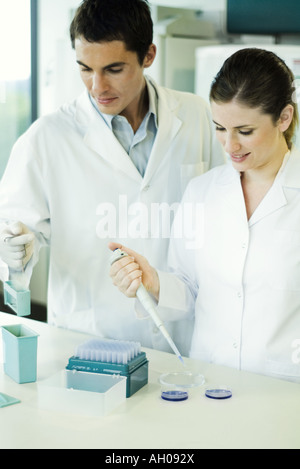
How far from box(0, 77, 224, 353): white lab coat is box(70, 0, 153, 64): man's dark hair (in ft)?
0.90

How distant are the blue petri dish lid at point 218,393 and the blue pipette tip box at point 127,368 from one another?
152 millimetres

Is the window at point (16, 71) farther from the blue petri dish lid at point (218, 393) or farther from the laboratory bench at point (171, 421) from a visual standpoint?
the blue petri dish lid at point (218, 393)

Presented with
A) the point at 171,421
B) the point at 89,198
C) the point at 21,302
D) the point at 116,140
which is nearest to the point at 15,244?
the point at 21,302

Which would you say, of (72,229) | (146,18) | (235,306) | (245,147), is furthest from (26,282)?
(146,18)

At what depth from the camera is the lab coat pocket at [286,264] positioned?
57.9 inches

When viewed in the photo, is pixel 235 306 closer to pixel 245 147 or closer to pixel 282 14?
pixel 245 147

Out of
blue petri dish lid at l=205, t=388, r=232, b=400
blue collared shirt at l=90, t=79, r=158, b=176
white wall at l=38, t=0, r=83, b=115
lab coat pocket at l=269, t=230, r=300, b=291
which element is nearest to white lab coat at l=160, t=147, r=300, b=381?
lab coat pocket at l=269, t=230, r=300, b=291

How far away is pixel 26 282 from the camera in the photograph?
162cm

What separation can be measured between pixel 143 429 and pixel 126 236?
85 cm

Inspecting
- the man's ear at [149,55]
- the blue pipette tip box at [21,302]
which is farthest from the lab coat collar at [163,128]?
the blue pipette tip box at [21,302]

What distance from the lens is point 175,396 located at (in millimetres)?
1270

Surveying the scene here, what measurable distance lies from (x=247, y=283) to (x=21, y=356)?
576 mm

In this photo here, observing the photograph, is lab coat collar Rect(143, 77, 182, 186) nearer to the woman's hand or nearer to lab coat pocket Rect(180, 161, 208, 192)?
lab coat pocket Rect(180, 161, 208, 192)

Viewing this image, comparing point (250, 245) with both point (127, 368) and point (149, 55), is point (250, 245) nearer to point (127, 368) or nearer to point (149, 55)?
point (127, 368)
